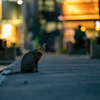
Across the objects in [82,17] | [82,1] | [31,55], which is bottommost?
[31,55]

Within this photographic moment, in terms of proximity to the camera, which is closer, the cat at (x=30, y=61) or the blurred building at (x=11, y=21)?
the cat at (x=30, y=61)

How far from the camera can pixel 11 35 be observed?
3431cm

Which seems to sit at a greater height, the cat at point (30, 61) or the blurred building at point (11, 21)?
the blurred building at point (11, 21)

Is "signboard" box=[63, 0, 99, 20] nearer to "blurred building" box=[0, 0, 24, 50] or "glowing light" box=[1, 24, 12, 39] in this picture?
"blurred building" box=[0, 0, 24, 50]

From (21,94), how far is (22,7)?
3269 cm

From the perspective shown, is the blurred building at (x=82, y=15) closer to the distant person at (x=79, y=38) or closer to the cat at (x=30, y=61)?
the distant person at (x=79, y=38)

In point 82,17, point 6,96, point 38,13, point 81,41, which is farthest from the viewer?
point 38,13

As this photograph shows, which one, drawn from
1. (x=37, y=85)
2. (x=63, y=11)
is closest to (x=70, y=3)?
(x=63, y=11)

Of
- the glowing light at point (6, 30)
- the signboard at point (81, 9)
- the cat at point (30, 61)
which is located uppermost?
the signboard at point (81, 9)

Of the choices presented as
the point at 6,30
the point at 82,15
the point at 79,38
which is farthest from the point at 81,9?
the point at 6,30

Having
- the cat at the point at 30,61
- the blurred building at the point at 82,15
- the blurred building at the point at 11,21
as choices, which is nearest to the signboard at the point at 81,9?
the blurred building at the point at 82,15

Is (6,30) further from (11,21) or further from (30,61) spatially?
(30,61)

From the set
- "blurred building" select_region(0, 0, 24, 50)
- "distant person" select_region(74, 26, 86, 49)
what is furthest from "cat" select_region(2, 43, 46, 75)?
"blurred building" select_region(0, 0, 24, 50)

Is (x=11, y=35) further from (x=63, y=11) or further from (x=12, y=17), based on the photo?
(x=63, y=11)
